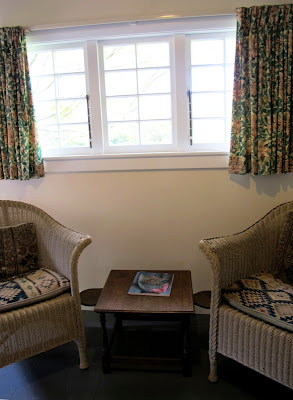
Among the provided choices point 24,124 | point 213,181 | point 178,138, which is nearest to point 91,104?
point 24,124

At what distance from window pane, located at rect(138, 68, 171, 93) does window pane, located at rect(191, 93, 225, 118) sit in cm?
21

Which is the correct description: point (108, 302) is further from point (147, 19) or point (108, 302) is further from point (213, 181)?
point (147, 19)

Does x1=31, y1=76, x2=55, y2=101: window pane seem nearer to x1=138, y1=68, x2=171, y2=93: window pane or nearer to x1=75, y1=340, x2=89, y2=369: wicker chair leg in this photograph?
x1=138, y1=68, x2=171, y2=93: window pane

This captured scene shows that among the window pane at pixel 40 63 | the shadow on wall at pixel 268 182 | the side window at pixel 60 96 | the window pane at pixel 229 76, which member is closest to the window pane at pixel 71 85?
the side window at pixel 60 96

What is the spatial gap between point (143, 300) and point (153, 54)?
161 centimetres

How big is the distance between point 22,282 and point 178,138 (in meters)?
1.36

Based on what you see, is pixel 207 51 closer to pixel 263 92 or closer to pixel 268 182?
pixel 263 92

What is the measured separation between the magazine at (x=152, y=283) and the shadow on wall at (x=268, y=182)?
79 cm

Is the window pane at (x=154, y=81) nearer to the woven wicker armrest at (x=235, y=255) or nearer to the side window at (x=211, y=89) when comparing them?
the side window at (x=211, y=89)

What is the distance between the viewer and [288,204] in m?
2.10

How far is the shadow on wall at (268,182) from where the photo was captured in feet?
7.60

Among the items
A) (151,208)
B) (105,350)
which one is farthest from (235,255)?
(105,350)

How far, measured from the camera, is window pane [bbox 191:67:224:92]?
2316 millimetres

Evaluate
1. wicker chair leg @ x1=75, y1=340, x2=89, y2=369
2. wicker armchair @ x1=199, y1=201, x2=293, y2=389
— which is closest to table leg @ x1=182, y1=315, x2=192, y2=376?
wicker armchair @ x1=199, y1=201, x2=293, y2=389
